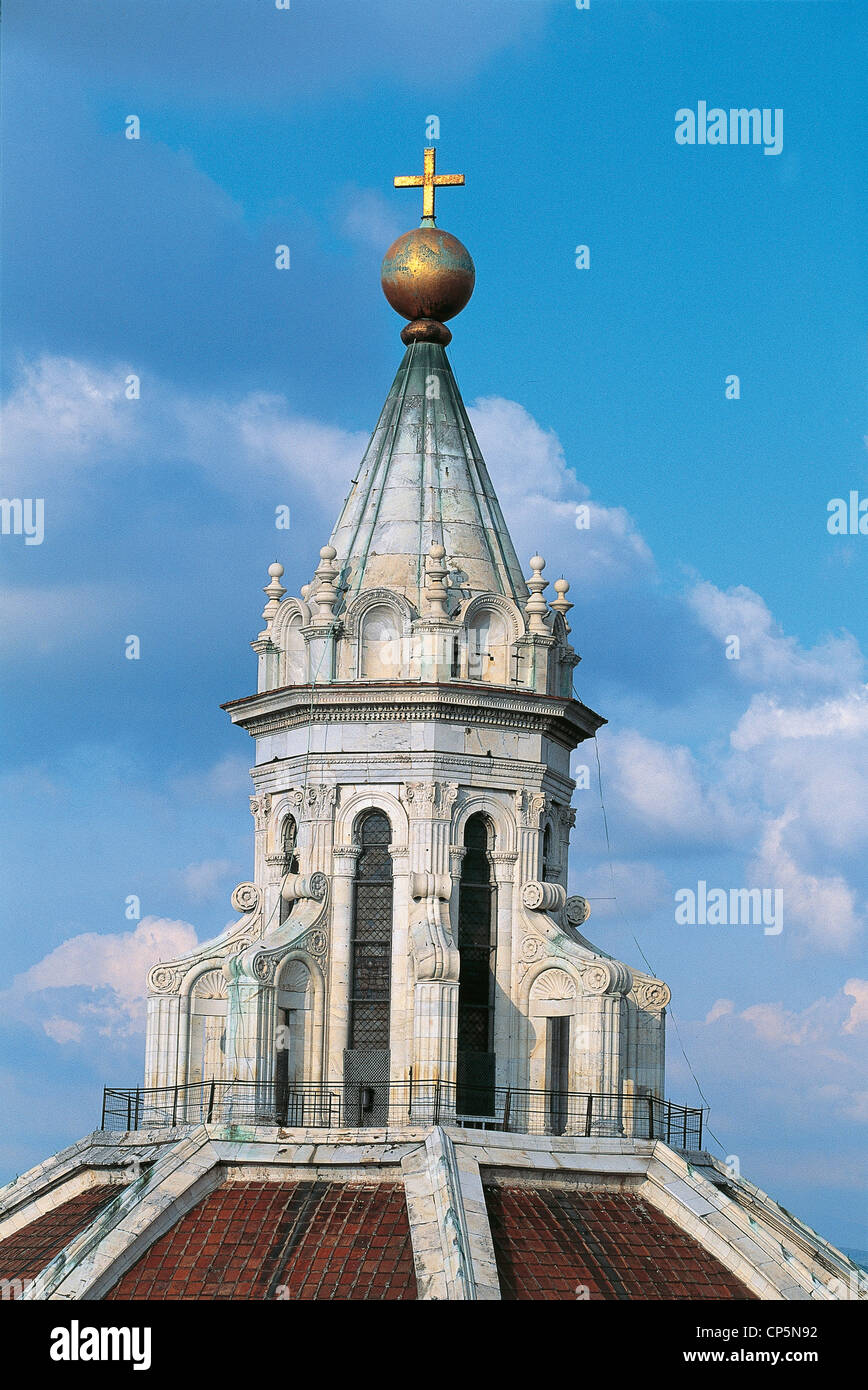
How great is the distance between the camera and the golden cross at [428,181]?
60.9 metres

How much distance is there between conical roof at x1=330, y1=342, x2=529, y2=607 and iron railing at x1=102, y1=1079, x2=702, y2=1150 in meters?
10.6

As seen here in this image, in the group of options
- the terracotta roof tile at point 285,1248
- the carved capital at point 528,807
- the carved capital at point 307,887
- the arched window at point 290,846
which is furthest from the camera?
the arched window at point 290,846

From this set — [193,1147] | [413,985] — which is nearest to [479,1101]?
[413,985]

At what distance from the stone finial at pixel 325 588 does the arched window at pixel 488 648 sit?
120 inches

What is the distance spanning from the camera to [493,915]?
190 ft

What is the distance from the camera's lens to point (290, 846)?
5912cm

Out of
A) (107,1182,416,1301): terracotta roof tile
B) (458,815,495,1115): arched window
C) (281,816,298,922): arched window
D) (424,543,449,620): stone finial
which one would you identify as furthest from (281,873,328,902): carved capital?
(107,1182,416,1301): terracotta roof tile

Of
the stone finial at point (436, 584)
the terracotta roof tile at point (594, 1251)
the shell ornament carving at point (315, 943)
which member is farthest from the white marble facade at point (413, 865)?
the terracotta roof tile at point (594, 1251)

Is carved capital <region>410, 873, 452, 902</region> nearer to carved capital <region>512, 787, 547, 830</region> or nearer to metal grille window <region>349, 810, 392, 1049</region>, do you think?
metal grille window <region>349, 810, 392, 1049</region>

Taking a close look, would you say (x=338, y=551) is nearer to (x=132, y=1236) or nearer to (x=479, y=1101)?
(x=479, y=1101)

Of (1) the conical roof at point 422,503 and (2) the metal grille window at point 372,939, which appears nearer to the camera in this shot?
(2) the metal grille window at point 372,939

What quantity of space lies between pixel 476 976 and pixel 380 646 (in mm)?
7356

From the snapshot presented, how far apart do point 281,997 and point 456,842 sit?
4.95 m

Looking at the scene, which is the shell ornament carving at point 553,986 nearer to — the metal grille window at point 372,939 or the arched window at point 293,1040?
the metal grille window at point 372,939
